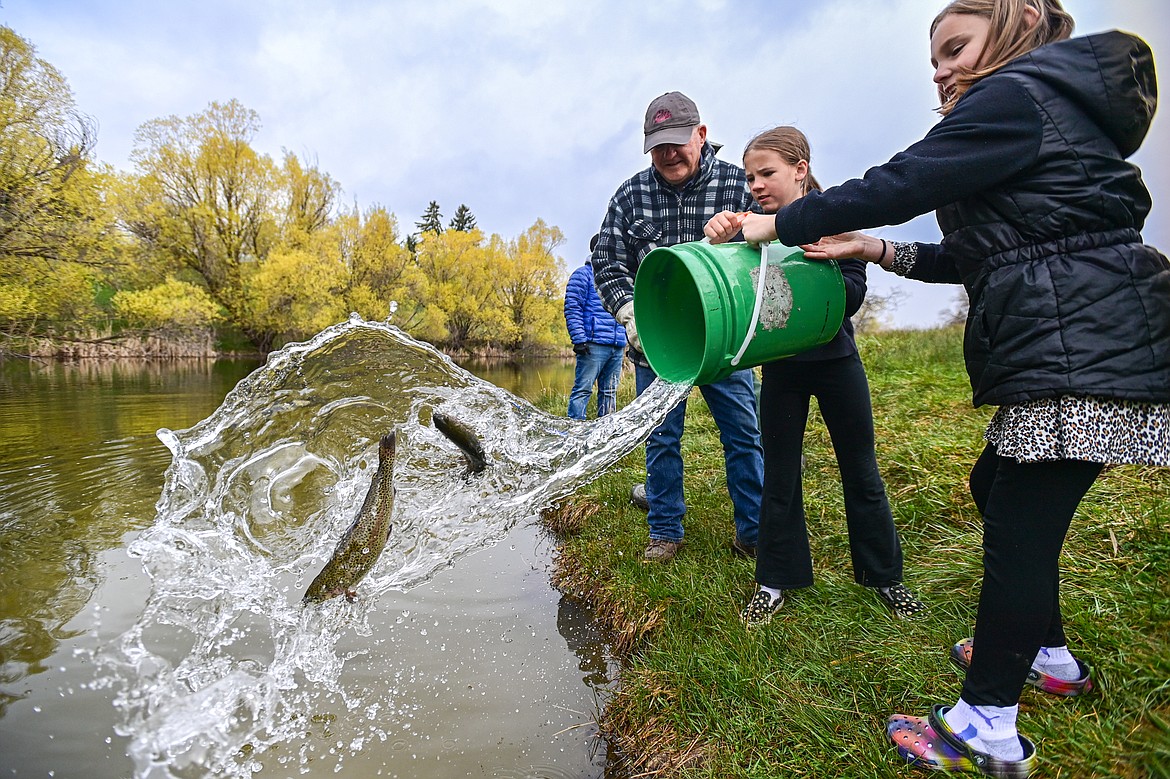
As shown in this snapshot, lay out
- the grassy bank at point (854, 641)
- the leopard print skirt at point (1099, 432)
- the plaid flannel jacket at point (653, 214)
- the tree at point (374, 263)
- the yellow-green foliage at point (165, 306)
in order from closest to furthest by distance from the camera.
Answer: the leopard print skirt at point (1099, 432) → the grassy bank at point (854, 641) → the plaid flannel jacket at point (653, 214) → the yellow-green foliage at point (165, 306) → the tree at point (374, 263)

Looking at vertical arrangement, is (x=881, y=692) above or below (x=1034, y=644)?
below

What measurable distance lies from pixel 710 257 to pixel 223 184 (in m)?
36.6

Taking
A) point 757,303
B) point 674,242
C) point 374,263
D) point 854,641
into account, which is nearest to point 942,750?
point 854,641

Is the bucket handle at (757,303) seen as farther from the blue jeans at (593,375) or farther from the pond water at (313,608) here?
the blue jeans at (593,375)

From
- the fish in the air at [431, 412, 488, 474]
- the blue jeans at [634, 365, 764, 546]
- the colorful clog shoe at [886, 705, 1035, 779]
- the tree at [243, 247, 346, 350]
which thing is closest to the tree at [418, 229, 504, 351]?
the tree at [243, 247, 346, 350]

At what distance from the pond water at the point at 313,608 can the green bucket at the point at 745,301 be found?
2.06 ft

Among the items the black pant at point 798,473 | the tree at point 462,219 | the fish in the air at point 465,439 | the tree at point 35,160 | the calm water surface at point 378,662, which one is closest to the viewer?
the calm water surface at point 378,662

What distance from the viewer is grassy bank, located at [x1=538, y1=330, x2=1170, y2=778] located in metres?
1.79

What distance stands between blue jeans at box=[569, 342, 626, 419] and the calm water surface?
2.79 metres

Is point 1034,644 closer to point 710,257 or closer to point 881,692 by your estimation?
point 881,692

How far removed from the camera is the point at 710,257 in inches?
87.0

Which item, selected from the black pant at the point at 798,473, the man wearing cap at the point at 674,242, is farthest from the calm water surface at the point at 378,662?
the black pant at the point at 798,473

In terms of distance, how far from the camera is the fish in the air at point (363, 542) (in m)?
2.51

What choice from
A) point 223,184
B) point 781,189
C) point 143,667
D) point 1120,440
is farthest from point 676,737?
point 223,184
